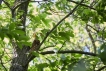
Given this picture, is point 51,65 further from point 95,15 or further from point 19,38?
point 95,15

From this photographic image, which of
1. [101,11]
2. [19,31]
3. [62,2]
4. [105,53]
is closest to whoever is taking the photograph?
[105,53]

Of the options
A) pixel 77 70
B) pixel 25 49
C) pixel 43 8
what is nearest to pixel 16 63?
pixel 25 49

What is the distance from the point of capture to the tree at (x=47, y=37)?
1.19 meters

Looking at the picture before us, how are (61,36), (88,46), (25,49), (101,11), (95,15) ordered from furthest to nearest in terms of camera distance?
(88,46), (25,49), (95,15), (101,11), (61,36)

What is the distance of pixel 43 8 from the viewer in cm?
343

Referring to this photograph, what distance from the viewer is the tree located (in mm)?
1192

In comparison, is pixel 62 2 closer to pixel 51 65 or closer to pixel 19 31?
pixel 51 65

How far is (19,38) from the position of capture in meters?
1.21

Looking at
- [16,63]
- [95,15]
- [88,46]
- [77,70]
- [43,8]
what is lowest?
[88,46]

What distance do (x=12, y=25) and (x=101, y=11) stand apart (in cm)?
93

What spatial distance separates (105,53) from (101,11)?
1.09 m

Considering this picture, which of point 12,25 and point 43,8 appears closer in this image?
point 12,25

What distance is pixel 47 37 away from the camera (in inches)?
104

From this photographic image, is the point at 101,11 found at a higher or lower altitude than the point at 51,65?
higher
